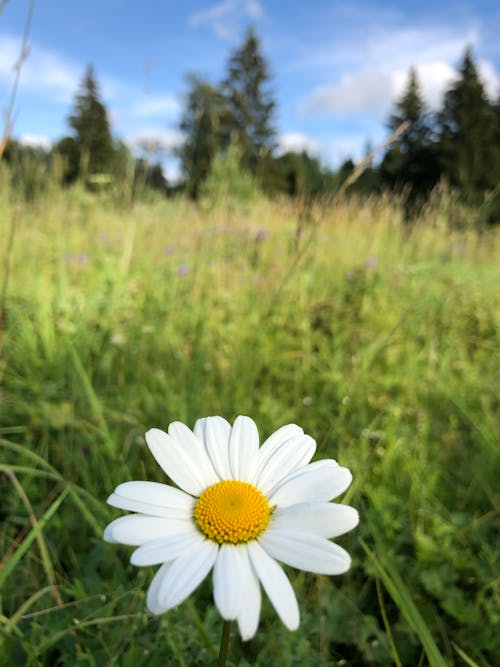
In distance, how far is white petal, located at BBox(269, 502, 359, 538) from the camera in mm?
414

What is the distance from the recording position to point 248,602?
1.23 feet

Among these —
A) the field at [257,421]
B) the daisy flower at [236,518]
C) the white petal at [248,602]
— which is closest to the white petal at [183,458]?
the daisy flower at [236,518]

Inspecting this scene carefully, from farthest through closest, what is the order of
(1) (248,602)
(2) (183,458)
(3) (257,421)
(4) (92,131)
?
1. (4) (92,131)
2. (3) (257,421)
3. (2) (183,458)
4. (1) (248,602)

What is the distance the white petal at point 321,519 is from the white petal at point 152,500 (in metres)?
0.09

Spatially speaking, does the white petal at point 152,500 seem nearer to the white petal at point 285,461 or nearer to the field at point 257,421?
the white petal at point 285,461

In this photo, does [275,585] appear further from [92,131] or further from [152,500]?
[92,131]

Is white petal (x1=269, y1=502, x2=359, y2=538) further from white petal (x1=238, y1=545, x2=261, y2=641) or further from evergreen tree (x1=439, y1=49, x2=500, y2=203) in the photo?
evergreen tree (x1=439, y1=49, x2=500, y2=203)

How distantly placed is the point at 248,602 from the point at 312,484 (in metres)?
Answer: 0.12

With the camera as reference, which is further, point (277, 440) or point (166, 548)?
point (277, 440)

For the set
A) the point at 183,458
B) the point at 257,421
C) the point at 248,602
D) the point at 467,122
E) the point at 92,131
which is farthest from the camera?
the point at 467,122

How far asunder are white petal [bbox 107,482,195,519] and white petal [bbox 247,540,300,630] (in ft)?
0.25

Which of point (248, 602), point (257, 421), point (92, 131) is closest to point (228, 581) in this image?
point (248, 602)

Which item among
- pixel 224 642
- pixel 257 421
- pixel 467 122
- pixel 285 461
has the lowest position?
pixel 257 421

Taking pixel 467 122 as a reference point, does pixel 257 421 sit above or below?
below
